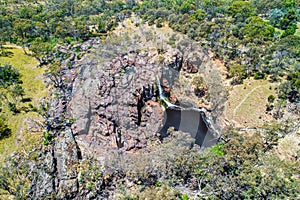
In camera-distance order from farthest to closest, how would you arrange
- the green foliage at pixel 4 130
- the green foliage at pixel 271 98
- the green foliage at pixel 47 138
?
the green foliage at pixel 271 98 < the green foliage at pixel 4 130 < the green foliage at pixel 47 138

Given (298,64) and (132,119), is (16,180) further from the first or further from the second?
(298,64)

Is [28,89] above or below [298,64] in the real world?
below

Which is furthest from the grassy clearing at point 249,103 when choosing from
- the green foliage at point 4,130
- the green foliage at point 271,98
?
the green foliage at point 4,130

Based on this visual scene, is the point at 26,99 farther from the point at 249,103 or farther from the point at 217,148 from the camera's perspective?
the point at 249,103

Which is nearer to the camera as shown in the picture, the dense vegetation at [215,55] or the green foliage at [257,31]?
the dense vegetation at [215,55]

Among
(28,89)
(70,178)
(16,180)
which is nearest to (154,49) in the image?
(28,89)

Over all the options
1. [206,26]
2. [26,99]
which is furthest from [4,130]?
[206,26]

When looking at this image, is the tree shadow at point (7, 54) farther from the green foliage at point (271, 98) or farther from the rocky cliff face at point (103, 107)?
the green foliage at point (271, 98)

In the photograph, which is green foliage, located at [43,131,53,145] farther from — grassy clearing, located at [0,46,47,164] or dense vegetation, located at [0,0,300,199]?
dense vegetation, located at [0,0,300,199]
